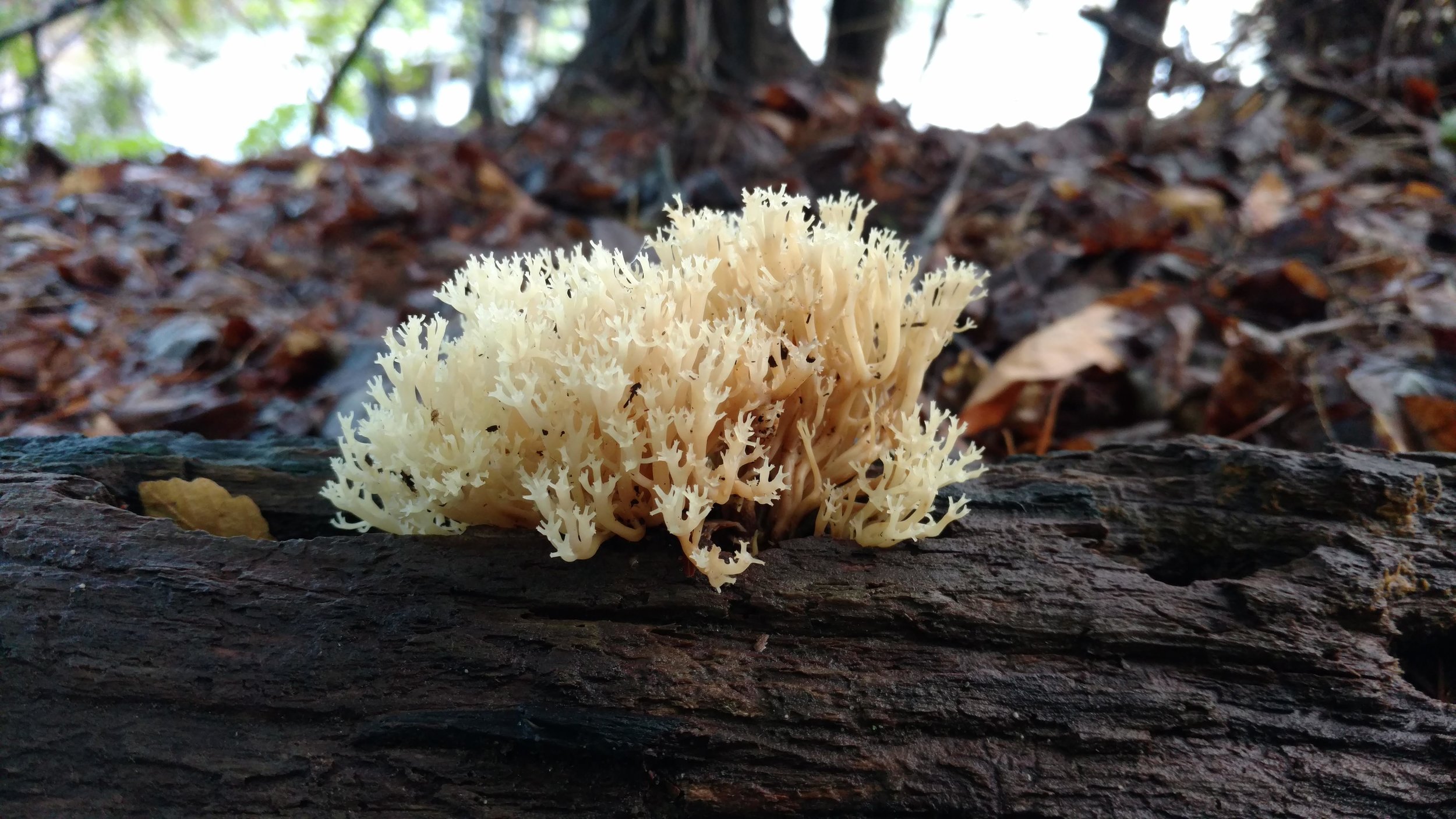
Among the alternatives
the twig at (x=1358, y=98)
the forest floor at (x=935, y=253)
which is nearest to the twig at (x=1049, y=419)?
the forest floor at (x=935, y=253)

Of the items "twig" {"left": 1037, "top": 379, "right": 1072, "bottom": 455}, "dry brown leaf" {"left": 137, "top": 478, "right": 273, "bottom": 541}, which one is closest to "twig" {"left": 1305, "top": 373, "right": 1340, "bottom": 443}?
"twig" {"left": 1037, "top": 379, "right": 1072, "bottom": 455}

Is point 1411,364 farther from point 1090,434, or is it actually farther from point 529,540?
point 529,540

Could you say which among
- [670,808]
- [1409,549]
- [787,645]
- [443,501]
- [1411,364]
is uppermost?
[1411,364]

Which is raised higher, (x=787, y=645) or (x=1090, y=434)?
(x=1090, y=434)

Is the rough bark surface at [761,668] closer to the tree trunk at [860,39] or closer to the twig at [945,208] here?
the twig at [945,208]

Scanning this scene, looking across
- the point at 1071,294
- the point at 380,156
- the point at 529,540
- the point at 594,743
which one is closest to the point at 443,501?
the point at 529,540

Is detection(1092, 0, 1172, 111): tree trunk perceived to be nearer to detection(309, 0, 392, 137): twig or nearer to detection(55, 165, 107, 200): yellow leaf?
detection(309, 0, 392, 137): twig

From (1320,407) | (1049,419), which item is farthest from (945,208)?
(1320,407)
